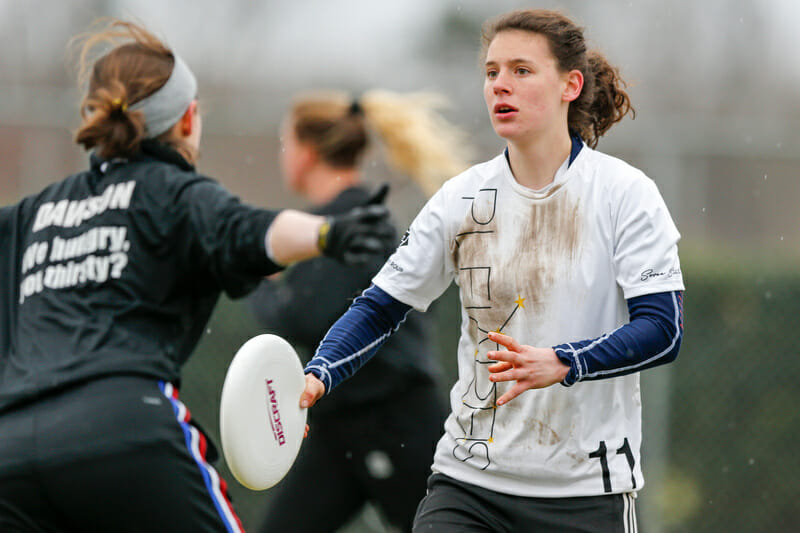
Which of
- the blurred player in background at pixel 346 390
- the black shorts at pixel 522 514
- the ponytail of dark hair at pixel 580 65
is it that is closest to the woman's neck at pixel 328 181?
the blurred player in background at pixel 346 390

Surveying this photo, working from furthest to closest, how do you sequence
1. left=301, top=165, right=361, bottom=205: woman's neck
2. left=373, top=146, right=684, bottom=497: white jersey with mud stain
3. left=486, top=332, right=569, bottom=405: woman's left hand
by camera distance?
1. left=301, top=165, right=361, bottom=205: woman's neck
2. left=373, top=146, right=684, bottom=497: white jersey with mud stain
3. left=486, top=332, right=569, bottom=405: woman's left hand

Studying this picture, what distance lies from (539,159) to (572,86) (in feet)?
0.77

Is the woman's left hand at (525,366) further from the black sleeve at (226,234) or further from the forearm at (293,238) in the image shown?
the black sleeve at (226,234)

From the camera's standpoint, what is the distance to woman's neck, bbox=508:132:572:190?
2.88 m

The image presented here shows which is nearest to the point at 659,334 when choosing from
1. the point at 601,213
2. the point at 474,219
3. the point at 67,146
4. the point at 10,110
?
the point at 601,213

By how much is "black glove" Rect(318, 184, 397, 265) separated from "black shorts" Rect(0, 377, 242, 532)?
2.24 feet

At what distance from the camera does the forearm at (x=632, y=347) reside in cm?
252

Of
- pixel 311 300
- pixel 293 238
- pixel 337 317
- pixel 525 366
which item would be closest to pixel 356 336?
pixel 293 238

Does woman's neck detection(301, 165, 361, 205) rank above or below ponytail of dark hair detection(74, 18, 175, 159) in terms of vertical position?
below

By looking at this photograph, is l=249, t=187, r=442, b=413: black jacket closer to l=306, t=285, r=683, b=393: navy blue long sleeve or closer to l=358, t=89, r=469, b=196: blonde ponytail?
l=358, t=89, r=469, b=196: blonde ponytail

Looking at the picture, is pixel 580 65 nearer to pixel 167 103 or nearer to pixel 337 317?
pixel 167 103

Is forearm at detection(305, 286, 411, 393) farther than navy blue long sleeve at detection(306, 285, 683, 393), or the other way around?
forearm at detection(305, 286, 411, 393)

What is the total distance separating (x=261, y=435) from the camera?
8.68 feet

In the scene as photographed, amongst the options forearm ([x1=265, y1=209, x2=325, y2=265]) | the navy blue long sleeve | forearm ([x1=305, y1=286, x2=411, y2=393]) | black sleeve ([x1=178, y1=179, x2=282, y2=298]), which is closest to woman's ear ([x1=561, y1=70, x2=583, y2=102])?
the navy blue long sleeve
